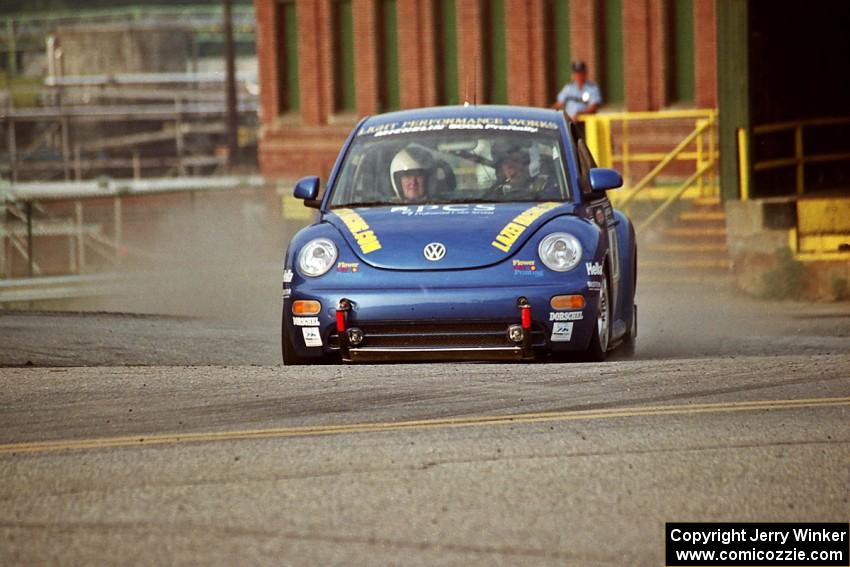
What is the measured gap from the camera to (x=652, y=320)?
1638 cm

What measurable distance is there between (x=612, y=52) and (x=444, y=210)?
847 inches

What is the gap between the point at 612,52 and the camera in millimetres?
31469

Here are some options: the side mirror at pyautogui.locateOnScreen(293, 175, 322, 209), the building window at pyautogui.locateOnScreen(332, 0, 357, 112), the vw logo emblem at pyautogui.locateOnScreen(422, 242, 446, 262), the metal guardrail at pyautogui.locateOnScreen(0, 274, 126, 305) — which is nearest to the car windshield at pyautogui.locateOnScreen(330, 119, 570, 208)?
the side mirror at pyautogui.locateOnScreen(293, 175, 322, 209)

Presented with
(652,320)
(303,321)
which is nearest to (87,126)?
(652,320)

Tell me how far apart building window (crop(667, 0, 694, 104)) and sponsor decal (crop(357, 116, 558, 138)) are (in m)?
19.2

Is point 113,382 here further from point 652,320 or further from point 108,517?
point 652,320

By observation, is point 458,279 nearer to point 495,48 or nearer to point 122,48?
point 495,48

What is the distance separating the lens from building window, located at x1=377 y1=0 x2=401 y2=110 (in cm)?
3456

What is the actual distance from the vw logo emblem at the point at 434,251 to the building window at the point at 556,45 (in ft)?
73.7

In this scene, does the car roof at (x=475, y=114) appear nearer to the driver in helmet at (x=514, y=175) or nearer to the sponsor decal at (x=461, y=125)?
the sponsor decal at (x=461, y=125)

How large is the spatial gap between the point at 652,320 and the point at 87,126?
58.6 m

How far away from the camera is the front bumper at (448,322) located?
9.80 meters

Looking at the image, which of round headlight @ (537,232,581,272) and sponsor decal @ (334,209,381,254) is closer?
round headlight @ (537,232,581,272)

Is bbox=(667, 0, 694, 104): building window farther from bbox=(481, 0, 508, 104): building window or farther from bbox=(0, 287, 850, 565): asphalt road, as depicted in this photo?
bbox=(0, 287, 850, 565): asphalt road
